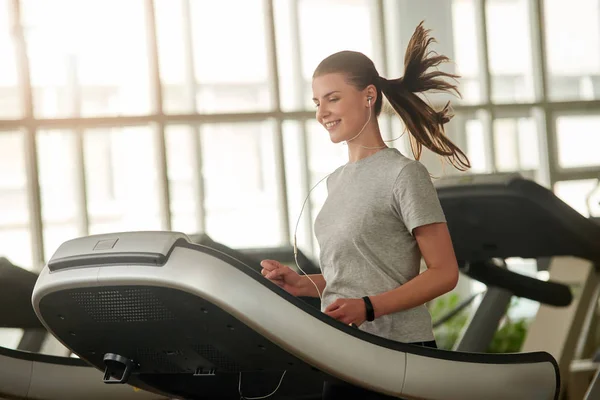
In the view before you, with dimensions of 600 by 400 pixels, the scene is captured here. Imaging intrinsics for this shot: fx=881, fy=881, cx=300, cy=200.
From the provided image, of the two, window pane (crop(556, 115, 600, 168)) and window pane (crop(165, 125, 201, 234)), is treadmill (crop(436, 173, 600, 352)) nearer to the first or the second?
window pane (crop(165, 125, 201, 234))

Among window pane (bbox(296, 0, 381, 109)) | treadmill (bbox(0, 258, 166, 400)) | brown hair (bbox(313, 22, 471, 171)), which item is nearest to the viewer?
brown hair (bbox(313, 22, 471, 171))

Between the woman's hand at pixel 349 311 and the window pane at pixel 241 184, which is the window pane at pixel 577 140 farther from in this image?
the woman's hand at pixel 349 311

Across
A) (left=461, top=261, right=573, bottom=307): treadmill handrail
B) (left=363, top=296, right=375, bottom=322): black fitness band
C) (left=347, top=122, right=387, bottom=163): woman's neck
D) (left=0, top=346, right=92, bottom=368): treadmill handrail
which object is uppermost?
(left=347, top=122, right=387, bottom=163): woman's neck

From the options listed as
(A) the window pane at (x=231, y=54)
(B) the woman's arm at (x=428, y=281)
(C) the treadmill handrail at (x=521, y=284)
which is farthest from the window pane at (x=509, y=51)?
(B) the woman's arm at (x=428, y=281)

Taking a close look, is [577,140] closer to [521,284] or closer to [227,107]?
[227,107]

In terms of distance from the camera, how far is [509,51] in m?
5.66

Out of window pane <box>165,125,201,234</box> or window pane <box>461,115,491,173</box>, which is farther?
window pane <box>461,115,491,173</box>

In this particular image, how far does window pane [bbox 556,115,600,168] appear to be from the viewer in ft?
18.9

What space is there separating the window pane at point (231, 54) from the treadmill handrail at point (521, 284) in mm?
2751

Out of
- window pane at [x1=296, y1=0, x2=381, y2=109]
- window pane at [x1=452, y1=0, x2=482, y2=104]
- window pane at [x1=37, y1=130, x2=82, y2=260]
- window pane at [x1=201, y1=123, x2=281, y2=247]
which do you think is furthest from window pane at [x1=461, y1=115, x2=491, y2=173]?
window pane at [x1=37, y1=130, x2=82, y2=260]

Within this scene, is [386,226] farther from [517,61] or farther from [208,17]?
[517,61]

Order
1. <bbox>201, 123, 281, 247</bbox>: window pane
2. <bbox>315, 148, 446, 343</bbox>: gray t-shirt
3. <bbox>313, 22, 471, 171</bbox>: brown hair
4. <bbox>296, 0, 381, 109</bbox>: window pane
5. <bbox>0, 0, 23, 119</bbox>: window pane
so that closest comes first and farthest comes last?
<bbox>315, 148, 446, 343</bbox>: gray t-shirt < <bbox>313, 22, 471, 171</bbox>: brown hair < <bbox>0, 0, 23, 119</bbox>: window pane < <bbox>201, 123, 281, 247</bbox>: window pane < <bbox>296, 0, 381, 109</bbox>: window pane

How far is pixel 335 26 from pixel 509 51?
1.15 metres

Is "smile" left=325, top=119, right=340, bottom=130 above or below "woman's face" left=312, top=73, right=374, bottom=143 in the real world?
below
